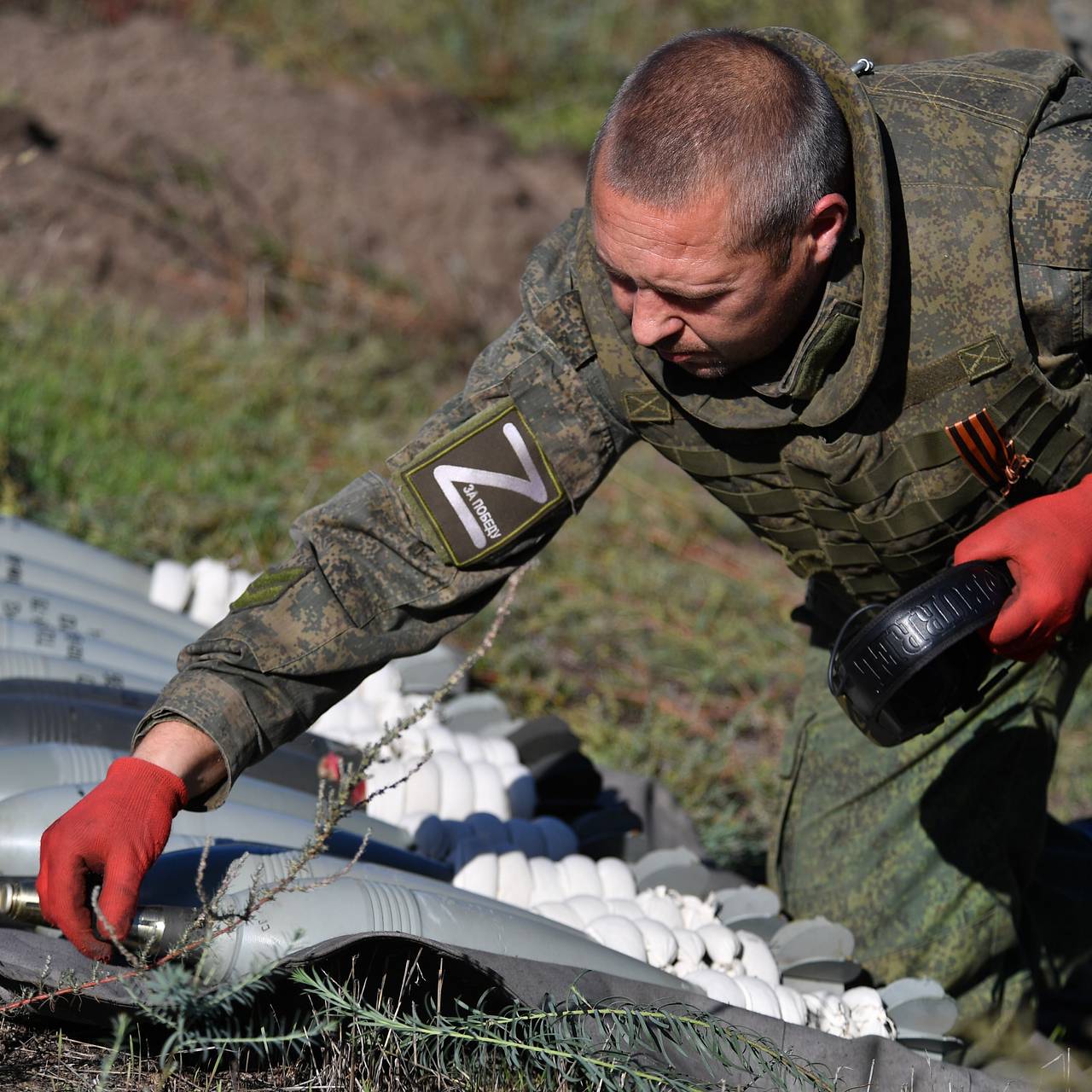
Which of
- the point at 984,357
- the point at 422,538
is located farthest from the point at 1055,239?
the point at 422,538

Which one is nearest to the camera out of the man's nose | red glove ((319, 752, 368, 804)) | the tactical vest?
the man's nose

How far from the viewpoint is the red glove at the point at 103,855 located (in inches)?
82.7

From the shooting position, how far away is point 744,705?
479cm

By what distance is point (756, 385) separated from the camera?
8.38 feet

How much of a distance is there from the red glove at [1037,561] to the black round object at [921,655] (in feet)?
0.10

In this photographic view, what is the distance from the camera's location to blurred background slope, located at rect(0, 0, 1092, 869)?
15.9 feet

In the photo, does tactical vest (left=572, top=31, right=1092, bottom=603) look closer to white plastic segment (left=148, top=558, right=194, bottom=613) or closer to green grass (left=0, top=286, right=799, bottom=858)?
green grass (left=0, top=286, right=799, bottom=858)

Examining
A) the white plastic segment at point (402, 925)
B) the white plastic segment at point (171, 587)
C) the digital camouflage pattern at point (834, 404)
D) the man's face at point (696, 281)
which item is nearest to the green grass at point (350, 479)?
the white plastic segment at point (171, 587)

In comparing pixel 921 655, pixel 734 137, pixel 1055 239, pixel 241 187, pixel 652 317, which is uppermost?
pixel 734 137

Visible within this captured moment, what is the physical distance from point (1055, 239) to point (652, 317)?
75 centimetres

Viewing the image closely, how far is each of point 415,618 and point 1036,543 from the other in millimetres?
1133

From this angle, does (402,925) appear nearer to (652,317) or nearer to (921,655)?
(921,655)

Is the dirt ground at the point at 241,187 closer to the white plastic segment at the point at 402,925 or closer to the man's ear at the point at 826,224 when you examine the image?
the white plastic segment at the point at 402,925

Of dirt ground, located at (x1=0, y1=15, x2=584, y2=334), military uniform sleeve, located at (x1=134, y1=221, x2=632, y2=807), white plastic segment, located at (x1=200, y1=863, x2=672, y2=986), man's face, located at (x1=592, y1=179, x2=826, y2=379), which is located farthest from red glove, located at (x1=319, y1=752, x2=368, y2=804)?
dirt ground, located at (x1=0, y1=15, x2=584, y2=334)
